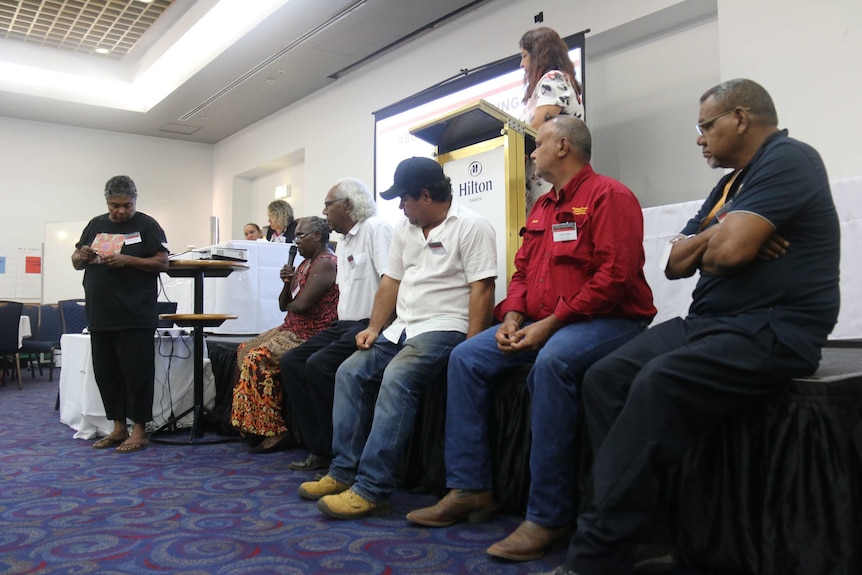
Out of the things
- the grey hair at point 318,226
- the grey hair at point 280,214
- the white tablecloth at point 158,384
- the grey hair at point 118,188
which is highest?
the grey hair at point 280,214

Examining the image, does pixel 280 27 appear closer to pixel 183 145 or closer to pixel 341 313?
pixel 341 313

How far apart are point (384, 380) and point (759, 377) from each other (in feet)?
3.67

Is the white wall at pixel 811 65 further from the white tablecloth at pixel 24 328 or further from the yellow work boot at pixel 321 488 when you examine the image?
the white tablecloth at pixel 24 328

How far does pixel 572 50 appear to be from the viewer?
12.9 ft

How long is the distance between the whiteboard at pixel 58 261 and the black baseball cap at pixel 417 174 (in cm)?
730

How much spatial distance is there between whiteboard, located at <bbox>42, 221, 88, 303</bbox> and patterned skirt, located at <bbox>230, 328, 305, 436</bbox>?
20.5ft

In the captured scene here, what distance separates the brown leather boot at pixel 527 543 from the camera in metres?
1.59

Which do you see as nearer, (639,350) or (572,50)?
(639,350)

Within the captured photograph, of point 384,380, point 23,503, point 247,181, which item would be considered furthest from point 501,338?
point 247,181

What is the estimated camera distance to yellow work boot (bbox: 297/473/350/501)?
2.17 m

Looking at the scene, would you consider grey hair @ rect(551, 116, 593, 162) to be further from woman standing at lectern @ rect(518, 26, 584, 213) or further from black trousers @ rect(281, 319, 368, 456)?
black trousers @ rect(281, 319, 368, 456)

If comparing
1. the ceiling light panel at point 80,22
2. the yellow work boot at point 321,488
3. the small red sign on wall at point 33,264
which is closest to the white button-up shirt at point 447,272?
the yellow work boot at point 321,488

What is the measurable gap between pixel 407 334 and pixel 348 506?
0.60m

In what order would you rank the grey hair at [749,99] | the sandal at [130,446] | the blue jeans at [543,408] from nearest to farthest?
the grey hair at [749,99] → the blue jeans at [543,408] → the sandal at [130,446]
